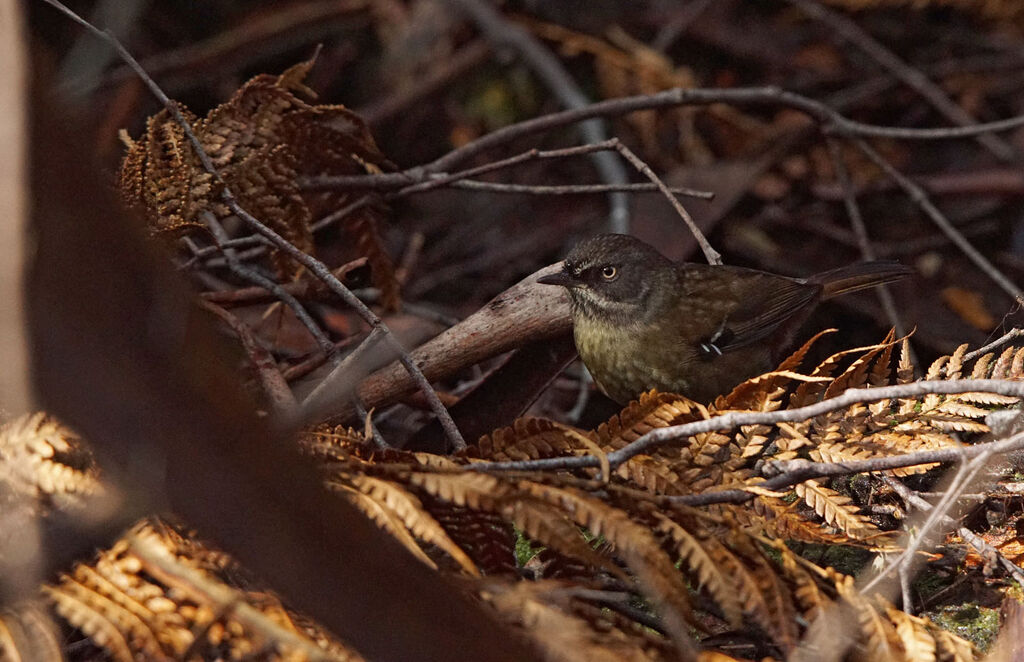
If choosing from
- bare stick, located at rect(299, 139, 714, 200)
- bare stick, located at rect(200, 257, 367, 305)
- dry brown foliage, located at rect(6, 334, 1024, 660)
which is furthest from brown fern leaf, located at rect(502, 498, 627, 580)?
bare stick, located at rect(299, 139, 714, 200)

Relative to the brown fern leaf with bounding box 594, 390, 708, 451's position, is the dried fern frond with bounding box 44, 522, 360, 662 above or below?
above

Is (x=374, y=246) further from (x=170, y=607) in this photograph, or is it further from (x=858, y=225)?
(x=858, y=225)

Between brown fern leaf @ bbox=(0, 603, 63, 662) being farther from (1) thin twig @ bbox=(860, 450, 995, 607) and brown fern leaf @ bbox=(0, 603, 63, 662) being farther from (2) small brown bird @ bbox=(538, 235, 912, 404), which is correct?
(2) small brown bird @ bbox=(538, 235, 912, 404)

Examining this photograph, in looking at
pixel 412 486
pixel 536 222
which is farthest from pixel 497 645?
pixel 536 222

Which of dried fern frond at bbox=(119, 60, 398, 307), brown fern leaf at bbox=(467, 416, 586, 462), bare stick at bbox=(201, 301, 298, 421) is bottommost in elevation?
brown fern leaf at bbox=(467, 416, 586, 462)

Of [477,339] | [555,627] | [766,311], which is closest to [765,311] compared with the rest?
[766,311]

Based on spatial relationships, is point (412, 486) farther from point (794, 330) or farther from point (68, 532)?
point (794, 330)

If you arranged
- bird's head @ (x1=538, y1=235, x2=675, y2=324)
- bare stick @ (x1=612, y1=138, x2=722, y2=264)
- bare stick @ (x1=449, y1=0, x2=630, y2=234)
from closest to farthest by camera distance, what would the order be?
bare stick @ (x1=612, y1=138, x2=722, y2=264) < bird's head @ (x1=538, y1=235, x2=675, y2=324) < bare stick @ (x1=449, y1=0, x2=630, y2=234)
